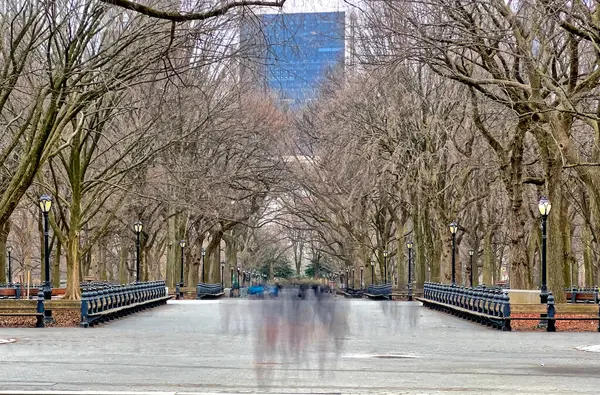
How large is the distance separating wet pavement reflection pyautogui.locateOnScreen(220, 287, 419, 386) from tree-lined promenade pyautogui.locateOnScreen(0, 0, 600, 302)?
5.08 meters

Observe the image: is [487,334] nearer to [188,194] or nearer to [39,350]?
[39,350]

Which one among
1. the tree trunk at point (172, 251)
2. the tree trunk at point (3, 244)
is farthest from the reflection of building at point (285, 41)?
the tree trunk at point (172, 251)

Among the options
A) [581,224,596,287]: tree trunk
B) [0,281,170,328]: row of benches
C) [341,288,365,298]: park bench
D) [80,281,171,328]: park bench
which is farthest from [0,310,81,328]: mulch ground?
[341,288,365,298]: park bench

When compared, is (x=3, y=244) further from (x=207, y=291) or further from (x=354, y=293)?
(x=354, y=293)

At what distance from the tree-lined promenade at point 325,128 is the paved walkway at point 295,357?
15.7ft

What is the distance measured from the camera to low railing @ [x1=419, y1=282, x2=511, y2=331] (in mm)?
26828

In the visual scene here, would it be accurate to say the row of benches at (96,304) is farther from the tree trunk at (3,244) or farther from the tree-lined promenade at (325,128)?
the tree trunk at (3,244)

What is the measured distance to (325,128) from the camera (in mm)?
52875

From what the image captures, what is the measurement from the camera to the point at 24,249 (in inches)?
2579

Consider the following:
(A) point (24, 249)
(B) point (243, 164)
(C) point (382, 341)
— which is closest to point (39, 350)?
(C) point (382, 341)

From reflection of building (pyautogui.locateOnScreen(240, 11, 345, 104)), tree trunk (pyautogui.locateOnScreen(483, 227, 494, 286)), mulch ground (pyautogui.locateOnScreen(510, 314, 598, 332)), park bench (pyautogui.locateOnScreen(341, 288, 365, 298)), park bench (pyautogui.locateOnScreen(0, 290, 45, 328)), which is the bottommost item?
mulch ground (pyautogui.locateOnScreen(510, 314, 598, 332))

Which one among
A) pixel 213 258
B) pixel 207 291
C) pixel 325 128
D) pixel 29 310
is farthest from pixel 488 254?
pixel 29 310

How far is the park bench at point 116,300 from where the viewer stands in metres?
27.7

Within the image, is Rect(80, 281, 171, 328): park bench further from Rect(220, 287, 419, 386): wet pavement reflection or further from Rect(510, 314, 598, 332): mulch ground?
Rect(510, 314, 598, 332): mulch ground
